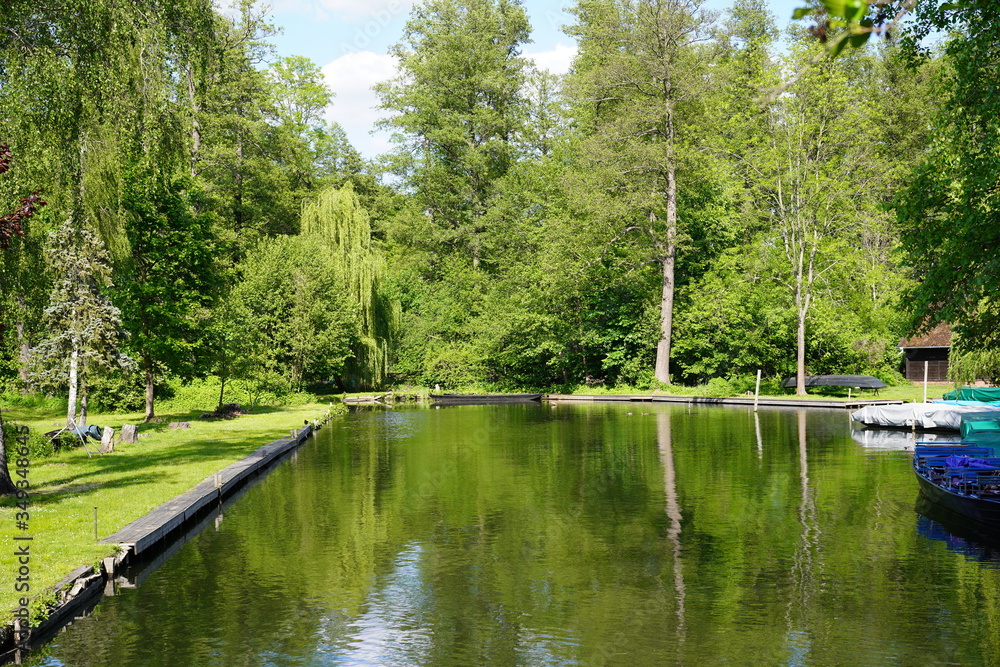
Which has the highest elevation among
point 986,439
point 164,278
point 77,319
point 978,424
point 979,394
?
point 164,278

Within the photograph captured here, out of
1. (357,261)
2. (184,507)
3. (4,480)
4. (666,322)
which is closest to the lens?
(184,507)

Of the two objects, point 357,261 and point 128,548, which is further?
point 357,261

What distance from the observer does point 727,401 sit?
47.4 m

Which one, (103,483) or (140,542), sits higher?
(103,483)

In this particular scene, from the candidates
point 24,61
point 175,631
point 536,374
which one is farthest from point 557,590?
point 536,374

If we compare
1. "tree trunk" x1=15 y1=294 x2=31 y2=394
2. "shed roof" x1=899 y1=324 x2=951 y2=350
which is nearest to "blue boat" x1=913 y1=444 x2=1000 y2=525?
"tree trunk" x1=15 y1=294 x2=31 y2=394

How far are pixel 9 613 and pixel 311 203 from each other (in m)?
44.6

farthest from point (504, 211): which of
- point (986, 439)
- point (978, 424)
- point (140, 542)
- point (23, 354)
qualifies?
point (140, 542)

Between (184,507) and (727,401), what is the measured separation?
118 ft

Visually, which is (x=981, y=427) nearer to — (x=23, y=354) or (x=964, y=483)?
(x=964, y=483)

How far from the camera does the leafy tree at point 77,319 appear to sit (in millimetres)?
28062

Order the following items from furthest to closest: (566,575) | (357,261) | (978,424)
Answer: (357,261) < (978,424) < (566,575)

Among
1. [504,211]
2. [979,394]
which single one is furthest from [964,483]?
[504,211]

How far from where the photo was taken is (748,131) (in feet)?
200
